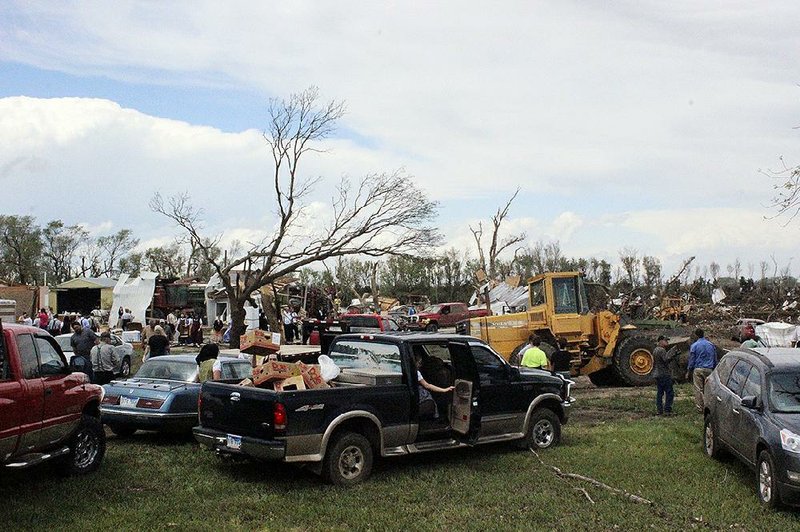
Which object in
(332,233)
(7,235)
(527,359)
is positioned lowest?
(527,359)

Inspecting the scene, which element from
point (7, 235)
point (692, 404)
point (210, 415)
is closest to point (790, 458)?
point (210, 415)

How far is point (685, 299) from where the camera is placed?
4406 centimetres

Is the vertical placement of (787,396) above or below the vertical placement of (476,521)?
above

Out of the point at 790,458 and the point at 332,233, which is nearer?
the point at 790,458

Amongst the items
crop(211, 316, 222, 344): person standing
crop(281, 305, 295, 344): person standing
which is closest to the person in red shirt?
crop(211, 316, 222, 344): person standing

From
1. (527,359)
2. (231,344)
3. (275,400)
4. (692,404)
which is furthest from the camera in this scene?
(231,344)

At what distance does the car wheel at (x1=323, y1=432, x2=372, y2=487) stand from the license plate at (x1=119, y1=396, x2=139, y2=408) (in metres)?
3.99

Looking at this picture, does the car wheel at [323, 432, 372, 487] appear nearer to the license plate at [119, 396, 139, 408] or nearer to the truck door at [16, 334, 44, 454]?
the truck door at [16, 334, 44, 454]

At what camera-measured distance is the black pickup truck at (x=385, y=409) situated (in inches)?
352

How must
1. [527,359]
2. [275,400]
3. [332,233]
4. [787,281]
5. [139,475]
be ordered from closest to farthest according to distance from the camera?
[275,400] → [139,475] → [527,359] → [332,233] → [787,281]

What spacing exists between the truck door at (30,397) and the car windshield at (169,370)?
410 centimetres

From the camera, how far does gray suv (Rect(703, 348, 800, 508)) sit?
823cm

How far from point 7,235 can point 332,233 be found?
176 feet

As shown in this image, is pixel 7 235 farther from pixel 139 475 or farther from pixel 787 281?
pixel 139 475
